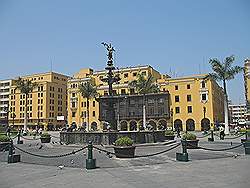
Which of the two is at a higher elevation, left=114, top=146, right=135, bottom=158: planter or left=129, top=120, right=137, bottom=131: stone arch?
left=129, top=120, right=137, bottom=131: stone arch

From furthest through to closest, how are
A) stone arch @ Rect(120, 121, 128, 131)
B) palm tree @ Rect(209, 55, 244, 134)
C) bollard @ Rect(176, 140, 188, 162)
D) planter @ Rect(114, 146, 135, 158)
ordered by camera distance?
1. stone arch @ Rect(120, 121, 128, 131)
2. palm tree @ Rect(209, 55, 244, 134)
3. planter @ Rect(114, 146, 135, 158)
4. bollard @ Rect(176, 140, 188, 162)

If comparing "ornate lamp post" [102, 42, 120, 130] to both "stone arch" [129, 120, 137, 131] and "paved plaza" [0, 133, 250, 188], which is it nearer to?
"paved plaza" [0, 133, 250, 188]

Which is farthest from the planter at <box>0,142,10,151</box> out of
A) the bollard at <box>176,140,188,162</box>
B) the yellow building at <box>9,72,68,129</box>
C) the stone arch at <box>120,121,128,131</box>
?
the yellow building at <box>9,72,68,129</box>

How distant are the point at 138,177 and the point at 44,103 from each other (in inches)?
3599

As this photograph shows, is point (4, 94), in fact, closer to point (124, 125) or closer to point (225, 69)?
point (124, 125)

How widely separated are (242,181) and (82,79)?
79291 millimetres

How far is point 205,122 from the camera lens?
7081 cm

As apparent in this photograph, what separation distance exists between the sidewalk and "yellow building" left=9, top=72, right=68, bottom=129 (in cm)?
8669

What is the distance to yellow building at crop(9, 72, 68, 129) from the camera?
96750 millimetres

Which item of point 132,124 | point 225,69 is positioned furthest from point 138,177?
point 132,124

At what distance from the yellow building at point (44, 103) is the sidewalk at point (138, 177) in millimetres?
86688

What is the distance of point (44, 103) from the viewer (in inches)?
3807

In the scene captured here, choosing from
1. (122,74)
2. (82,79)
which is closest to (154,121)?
(122,74)

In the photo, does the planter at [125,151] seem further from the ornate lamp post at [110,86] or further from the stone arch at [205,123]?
the stone arch at [205,123]
